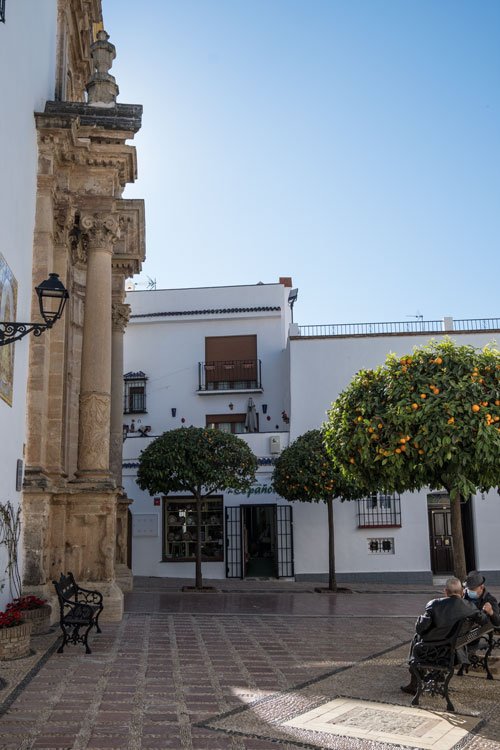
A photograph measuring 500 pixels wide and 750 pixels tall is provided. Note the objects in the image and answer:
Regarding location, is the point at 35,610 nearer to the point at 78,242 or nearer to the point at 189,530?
the point at 78,242

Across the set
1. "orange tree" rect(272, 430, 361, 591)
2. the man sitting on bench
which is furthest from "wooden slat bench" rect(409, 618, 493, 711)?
"orange tree" rect(272, 430, 361, 591)

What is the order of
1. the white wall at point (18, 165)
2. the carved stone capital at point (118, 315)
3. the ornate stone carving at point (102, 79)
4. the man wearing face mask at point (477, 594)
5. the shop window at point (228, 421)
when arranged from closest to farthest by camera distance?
1. the man wearing face mask at point (477, 594)
2. the white wall at point (18, 165)
3. the ornate stone carving at point (102, 79)
4. the carved stone capital at point (118, 315)
5. the shop window at point (228, 421)

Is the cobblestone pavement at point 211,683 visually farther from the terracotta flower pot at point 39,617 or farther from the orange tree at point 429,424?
the orange tree at point 429,424

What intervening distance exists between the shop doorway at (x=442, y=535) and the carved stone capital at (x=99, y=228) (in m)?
13.1

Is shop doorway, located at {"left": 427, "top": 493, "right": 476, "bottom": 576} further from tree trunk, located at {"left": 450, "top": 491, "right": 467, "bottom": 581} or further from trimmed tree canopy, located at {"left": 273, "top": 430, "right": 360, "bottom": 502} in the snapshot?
tree trunk, located at {"left": 450, "top": 491, "right": 467, "bottom": 581}

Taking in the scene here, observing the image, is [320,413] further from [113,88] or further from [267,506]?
[113,88]

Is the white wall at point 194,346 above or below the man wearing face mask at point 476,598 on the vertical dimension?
above

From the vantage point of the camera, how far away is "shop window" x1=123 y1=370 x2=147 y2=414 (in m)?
26.3

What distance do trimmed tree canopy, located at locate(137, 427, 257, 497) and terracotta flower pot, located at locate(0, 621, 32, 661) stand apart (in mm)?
10998

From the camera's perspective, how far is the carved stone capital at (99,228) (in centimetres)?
1340

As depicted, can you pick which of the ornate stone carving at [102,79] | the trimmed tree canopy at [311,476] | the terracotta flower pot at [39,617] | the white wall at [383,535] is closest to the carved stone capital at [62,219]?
the ornate stone carving at [102,79]

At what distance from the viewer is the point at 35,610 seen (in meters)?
10.3

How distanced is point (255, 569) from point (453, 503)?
1512 cm

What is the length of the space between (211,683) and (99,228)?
8282 millimetres
